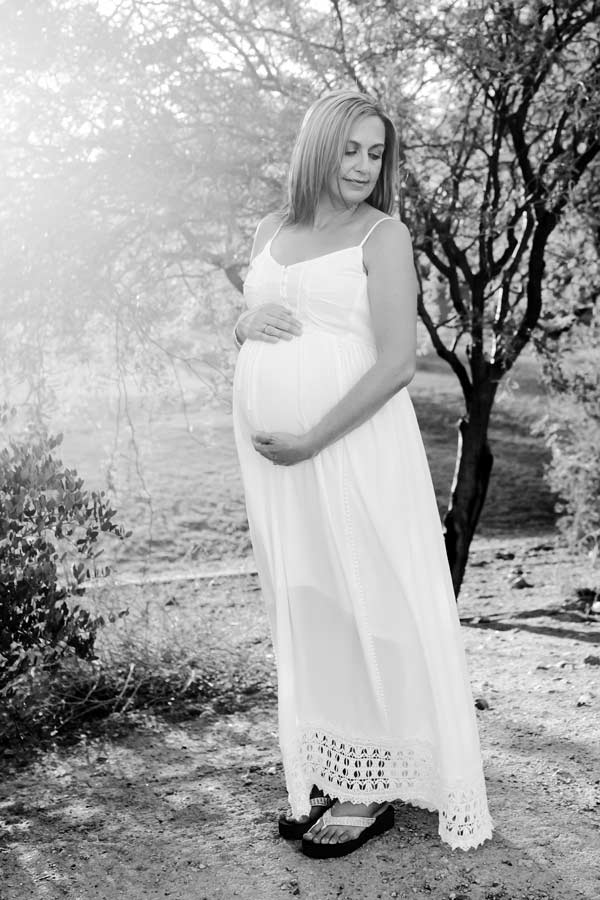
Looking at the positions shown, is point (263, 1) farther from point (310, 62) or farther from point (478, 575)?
point (478, 575)

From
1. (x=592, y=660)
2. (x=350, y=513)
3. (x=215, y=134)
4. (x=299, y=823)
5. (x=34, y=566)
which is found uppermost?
(x=215, y=134)

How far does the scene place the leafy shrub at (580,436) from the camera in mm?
8672

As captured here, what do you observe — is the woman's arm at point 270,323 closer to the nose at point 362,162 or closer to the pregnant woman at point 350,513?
the pregnant woman at point 350,513

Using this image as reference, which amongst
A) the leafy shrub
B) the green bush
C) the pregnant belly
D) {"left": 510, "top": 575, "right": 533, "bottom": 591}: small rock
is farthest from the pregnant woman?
{"left": 510, "top": 575, "right": 533, "bottom": 591}: small rock

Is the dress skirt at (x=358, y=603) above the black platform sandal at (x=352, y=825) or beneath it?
above

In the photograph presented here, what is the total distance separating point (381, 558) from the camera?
275 centimetres

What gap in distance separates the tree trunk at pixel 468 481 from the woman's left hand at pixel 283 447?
168 inches

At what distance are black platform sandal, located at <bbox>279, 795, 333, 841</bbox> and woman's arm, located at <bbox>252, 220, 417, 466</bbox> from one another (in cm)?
110

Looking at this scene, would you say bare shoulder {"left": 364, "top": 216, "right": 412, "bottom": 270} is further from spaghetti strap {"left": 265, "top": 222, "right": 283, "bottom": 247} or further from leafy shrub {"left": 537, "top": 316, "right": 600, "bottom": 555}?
leafy shrub {"left": 537, "top": 316, "right": 600, "bottom": 555}

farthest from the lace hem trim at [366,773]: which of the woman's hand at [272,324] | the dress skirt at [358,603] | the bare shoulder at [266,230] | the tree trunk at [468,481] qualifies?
the tree trunk at [468,481]

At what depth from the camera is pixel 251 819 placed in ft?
10.2

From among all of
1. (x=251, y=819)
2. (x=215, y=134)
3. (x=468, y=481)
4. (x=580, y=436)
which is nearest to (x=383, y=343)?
(x=251, y=819)

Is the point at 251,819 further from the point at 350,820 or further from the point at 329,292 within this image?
the point at 329,292

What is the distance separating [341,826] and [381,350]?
144cm
